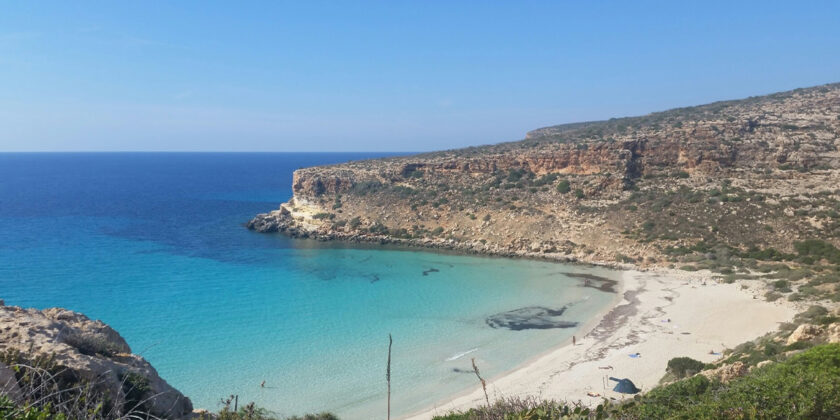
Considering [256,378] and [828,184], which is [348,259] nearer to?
[256,378]

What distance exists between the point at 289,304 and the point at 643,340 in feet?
57.0

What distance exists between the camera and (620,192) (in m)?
41.0

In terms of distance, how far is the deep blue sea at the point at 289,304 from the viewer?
52.9 ft

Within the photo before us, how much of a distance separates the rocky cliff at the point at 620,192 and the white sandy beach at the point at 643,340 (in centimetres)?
886

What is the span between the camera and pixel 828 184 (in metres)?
34.6

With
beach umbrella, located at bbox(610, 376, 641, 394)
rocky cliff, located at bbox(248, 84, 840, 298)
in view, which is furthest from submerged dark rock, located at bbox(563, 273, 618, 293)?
beach umbrella, located at bbox(610, 376, 641, 394)

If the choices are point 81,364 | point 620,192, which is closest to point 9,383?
point 81,364

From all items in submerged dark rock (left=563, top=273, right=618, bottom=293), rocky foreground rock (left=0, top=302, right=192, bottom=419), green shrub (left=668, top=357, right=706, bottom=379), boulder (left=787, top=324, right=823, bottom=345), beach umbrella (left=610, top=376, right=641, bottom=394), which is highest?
rocky foreground rock (left=0, top=302, right=192, bottom=419)

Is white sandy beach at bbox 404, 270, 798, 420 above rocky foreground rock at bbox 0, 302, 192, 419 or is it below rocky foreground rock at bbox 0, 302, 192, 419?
below

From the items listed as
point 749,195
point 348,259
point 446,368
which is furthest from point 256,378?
Result: point 749,195

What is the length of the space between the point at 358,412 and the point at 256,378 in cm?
427

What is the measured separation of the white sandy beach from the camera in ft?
49.3

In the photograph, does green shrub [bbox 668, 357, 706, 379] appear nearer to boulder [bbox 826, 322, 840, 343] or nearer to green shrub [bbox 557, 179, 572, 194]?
boulder [bbox 826, 322, 840, 343]

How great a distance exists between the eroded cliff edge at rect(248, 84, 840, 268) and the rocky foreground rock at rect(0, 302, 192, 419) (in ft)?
104
